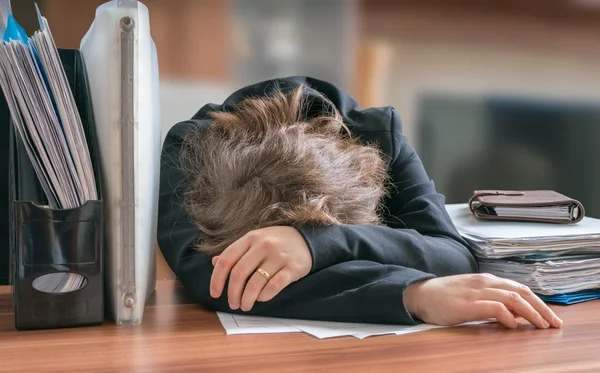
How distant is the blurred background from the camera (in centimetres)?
128

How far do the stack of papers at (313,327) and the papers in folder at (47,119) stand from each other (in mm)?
229

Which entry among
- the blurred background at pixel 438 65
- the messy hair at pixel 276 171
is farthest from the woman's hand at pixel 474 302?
the blurred background at pixel 438 65

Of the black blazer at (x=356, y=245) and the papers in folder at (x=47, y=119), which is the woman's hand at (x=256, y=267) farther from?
the papers in folder at (x=47, y=119)

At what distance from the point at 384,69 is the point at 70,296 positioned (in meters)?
0.90

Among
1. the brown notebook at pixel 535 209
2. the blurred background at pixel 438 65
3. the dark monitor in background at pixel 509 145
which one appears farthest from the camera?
the dark monitor in background at pixel 509 145

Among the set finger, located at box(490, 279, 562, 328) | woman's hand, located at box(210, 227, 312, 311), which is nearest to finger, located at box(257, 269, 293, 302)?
woman's hand, located at box(210, 227, 312, 311)

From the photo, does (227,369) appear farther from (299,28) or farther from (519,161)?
(519,161)

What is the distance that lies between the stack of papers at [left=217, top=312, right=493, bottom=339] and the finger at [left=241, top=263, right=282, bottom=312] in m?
0.03

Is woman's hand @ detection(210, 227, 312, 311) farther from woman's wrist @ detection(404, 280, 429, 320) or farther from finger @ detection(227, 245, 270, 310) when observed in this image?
woman's wrist @ detection(404, 280, 429, 320)

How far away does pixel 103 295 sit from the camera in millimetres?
760

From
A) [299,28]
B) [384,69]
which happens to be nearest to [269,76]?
[299,28]

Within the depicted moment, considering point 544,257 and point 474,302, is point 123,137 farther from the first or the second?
point 544,257

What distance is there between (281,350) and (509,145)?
1.05 m

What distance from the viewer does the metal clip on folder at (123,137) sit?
2.38 ft
